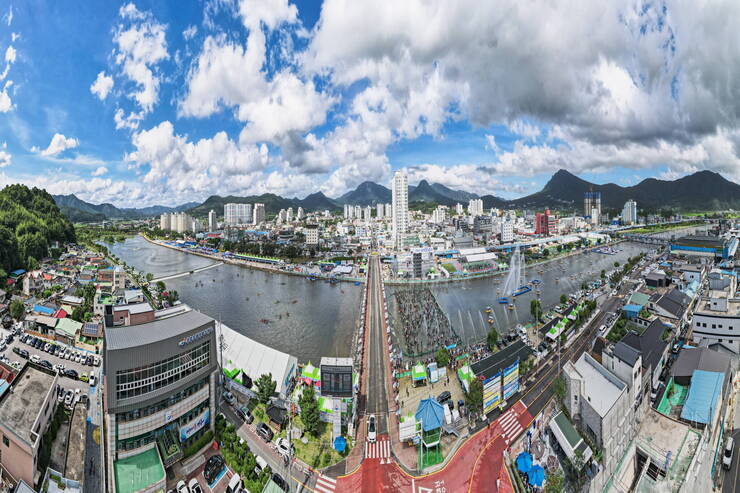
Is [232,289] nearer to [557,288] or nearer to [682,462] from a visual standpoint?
[557,288]

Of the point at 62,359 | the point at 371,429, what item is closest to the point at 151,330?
the point at 371,429

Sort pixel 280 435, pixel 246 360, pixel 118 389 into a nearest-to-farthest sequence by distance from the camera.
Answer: pixel 118 389 → pixel 280 435 → pixel 246 360

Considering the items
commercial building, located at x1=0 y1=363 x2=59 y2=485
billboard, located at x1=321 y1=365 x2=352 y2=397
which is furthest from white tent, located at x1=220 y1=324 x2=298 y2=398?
commercial building, located at x1=0 y1=363 x2=59 y2=485

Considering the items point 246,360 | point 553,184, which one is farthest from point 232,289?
point 553,184

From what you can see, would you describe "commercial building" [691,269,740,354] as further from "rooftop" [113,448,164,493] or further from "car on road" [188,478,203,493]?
"rooftop" [113,448,164,493]

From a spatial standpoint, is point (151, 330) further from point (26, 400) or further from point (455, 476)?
point (455, 476)
